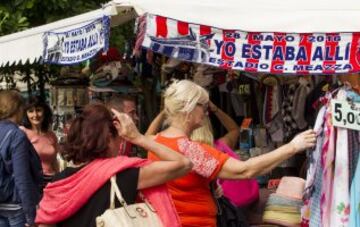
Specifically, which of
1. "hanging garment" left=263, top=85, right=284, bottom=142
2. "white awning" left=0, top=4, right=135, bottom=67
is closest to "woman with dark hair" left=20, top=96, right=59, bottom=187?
"white awning" left=0, top=4, right=135, bottom=67

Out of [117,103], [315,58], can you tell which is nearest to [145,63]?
[117,103]

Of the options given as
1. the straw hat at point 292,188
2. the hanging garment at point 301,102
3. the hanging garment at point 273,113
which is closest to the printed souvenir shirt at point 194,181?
the straw hat at point 292,188

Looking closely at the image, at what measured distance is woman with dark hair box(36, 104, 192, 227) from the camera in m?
3.17

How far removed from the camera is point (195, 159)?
357 centimetres

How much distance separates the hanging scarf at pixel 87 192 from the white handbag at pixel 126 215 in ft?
0.14

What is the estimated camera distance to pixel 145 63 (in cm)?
638

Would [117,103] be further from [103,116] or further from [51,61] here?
[103,116]

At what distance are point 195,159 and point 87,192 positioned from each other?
0.66 metres

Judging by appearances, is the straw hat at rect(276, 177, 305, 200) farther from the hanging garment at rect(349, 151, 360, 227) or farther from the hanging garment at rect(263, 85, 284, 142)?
the hanging garment at rect(263, 85, 284, 142)

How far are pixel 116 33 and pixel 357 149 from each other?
14.7 feet

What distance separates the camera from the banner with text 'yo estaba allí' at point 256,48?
3809 mm

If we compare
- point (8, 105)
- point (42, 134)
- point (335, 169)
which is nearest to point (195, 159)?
point (335, 169)

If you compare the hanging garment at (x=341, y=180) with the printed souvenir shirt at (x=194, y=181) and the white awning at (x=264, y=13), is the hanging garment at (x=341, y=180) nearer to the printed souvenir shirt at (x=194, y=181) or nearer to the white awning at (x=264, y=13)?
the white awning at (x=264, y=13)

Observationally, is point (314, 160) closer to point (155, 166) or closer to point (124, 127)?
point (155, 166)
